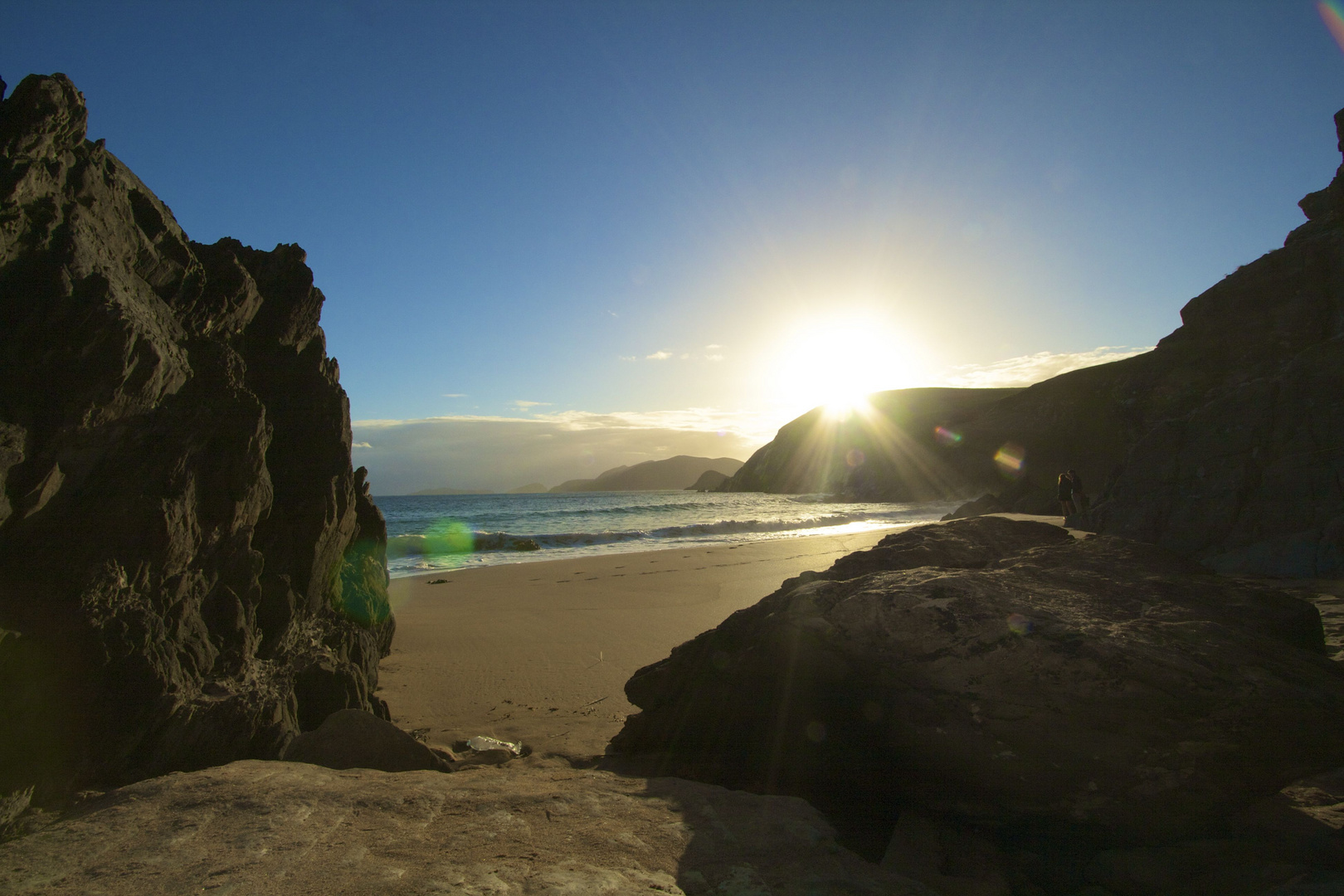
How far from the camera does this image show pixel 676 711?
152 inches

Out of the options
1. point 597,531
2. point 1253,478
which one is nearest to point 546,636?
point 1253,478

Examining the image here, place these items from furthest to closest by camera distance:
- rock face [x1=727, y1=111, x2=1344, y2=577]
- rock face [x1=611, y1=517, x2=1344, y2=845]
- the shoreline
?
rock face [x1=727, y1=111, x2=1344, y2=577], the shoreline, rock face [x1=611, y1=517, x2=1344, y2=845]

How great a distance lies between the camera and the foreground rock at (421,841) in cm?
185

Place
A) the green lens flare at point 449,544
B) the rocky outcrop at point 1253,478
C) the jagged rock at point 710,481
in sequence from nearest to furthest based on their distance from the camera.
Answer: the rocky outcrop at point 1253,478, the green lens flare at point 449,544, the jagged rock at point 710,481

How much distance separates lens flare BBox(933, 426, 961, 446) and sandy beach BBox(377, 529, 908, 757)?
36.5 metres

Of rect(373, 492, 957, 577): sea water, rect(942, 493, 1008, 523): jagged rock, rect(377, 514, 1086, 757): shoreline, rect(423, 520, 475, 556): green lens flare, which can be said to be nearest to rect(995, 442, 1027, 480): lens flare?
rect(373, 492, 957, 577): sea water

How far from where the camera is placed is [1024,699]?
2617mm

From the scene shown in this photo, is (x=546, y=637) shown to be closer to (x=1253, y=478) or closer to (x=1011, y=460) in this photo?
(x=1253, y=478)

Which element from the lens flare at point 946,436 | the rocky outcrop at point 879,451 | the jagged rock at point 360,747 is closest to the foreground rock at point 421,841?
the jagged rock at point 360,747

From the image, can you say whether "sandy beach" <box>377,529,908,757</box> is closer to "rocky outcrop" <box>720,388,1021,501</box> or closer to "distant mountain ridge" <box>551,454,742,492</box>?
"rocky outcrop" <box>720,388,1021,501</box>

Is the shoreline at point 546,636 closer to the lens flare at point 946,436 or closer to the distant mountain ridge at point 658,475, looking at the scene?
the lens flare at point 946,436

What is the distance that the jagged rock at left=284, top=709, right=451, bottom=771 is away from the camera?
3371mm

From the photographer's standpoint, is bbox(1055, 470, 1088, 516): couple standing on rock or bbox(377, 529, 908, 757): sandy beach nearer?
bbox(377, 529, 908, 757): sandy beach

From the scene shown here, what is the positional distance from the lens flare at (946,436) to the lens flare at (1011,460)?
13.5 feet
